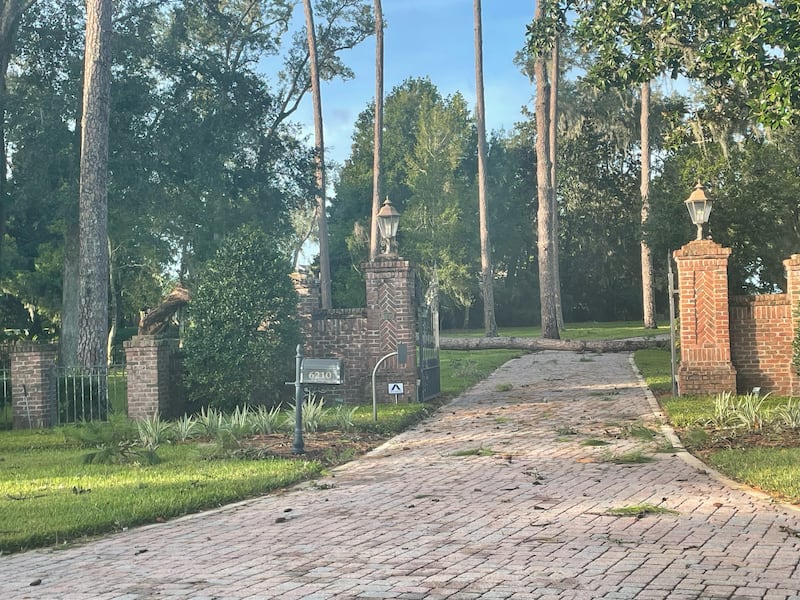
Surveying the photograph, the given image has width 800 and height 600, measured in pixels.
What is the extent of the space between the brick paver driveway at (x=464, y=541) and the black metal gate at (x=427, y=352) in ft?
19.9

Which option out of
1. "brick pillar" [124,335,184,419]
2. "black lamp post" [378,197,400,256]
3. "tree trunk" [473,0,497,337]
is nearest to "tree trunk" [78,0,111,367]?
"brick pillar" [124,335,184,419]

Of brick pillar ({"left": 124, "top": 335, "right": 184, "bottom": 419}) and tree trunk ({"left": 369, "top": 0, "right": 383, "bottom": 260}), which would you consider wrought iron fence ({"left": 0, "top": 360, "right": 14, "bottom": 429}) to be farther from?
tree trunk ({"left": 369, "top": 0, "right": 383, "bottom": 260})

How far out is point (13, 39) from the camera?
2594 centimetres

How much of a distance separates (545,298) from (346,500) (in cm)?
2774


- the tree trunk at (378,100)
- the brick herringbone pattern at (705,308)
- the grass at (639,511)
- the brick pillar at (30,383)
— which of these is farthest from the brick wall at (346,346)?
the tree trunk at (378,100)

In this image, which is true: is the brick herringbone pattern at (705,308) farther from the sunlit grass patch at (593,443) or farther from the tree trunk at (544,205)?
the tree trunk at (544,205)

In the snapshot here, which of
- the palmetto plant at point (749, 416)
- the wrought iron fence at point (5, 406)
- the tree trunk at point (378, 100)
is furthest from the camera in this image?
the tree trunk at point (378, 100)

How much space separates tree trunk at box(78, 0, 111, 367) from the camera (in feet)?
65.0

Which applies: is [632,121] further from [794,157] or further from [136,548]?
[136,548]

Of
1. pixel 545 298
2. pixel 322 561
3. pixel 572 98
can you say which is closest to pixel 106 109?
pixel 322 561

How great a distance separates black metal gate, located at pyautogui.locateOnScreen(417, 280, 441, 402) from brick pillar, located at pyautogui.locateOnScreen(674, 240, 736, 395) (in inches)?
172

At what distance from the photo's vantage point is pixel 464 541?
679 centimetres

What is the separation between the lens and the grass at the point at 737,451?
875 cm

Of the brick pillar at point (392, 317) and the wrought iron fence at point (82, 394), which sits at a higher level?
the brick pillar at point (392, 317)
